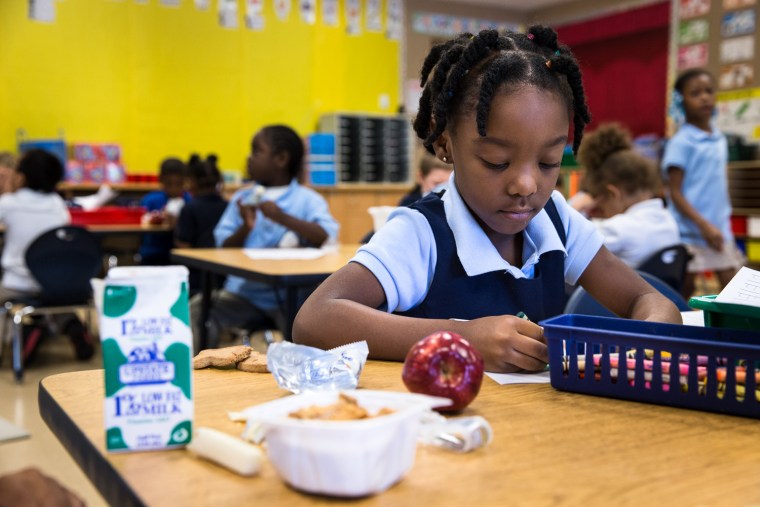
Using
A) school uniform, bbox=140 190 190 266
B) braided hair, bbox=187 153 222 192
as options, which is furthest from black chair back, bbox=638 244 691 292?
school uniform, bbox=140 190 190 266

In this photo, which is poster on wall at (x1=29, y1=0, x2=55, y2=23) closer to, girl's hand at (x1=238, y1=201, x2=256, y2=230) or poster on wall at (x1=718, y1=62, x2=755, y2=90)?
girl's hand at (x1=238, y1=201, x2=256, y2=230)

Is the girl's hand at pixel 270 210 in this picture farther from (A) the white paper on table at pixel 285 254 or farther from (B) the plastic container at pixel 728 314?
(B) the plastic container at pixel 728 314

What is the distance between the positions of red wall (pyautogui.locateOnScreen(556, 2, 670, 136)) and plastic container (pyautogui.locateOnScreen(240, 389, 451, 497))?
826 cm

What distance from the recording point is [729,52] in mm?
7699

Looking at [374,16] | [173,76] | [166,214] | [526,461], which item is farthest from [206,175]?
[374,16]

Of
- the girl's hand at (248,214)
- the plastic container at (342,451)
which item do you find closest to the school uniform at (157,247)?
the girl's hand at (248,214)

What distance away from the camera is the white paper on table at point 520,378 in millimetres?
975

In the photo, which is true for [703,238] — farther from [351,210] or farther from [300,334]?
[351,210]

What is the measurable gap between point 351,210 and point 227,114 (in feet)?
5.40

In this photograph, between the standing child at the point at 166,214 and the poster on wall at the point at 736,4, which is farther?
the poster on wall at the point at 736,4

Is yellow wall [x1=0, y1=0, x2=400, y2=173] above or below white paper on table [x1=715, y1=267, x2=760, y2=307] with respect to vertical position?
above

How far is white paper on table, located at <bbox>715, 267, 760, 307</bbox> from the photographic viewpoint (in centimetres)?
95

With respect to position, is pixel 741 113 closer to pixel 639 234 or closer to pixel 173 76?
pixel 639 234

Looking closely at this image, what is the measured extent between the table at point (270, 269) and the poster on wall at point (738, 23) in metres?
5.99
